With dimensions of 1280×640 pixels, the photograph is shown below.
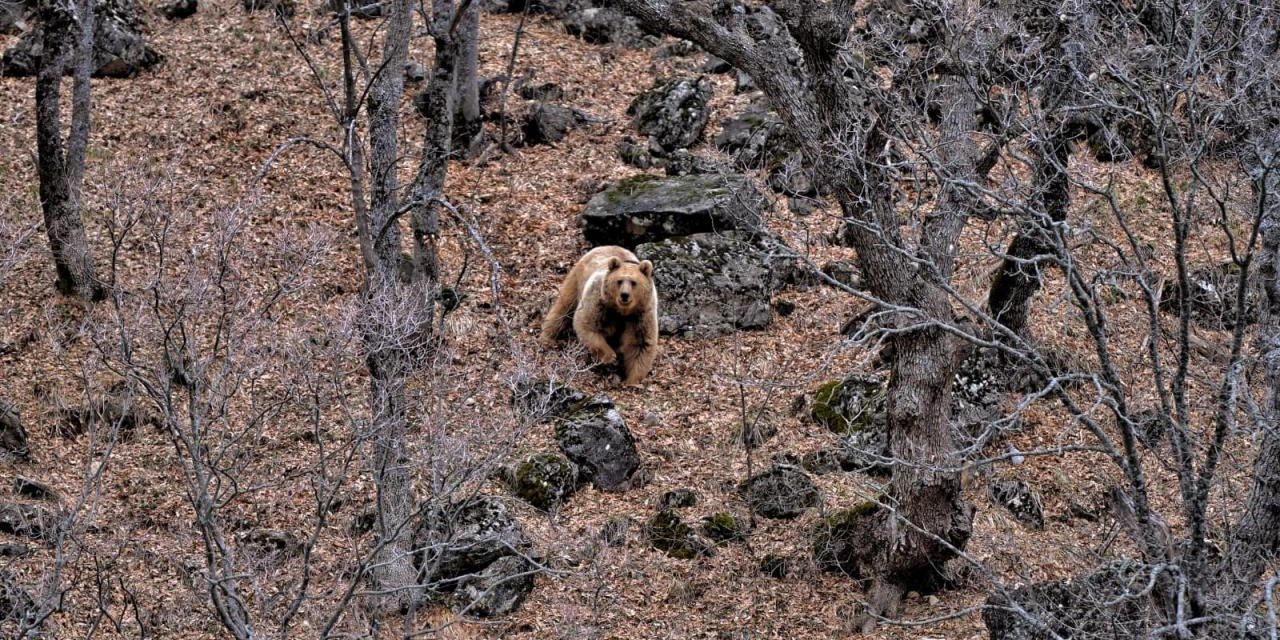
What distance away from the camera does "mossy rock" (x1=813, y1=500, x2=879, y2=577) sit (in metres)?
10.7

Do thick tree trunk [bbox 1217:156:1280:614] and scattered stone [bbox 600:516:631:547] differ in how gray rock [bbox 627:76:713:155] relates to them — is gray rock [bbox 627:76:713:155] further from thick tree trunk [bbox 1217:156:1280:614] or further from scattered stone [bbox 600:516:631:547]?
thick tree trunk [bbox 1217:156:1280:614]

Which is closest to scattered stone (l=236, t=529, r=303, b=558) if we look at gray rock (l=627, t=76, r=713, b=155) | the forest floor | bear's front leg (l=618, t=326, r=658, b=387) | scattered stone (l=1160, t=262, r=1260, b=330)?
the forest floor

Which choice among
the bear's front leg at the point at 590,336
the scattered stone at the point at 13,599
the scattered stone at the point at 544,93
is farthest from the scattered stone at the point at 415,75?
the scattered stone at the point at 13,599

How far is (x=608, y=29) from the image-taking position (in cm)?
1969

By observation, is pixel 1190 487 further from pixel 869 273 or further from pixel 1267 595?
pixel 869 273

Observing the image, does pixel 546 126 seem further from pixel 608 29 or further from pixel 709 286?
pixel 709 286

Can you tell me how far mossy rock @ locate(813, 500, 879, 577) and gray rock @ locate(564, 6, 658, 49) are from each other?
10.8m

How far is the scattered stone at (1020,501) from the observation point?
11.4 metres

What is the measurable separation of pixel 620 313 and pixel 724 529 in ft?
8.17


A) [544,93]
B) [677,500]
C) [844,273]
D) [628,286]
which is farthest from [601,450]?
[544,93]

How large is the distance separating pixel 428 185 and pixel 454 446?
327 cm

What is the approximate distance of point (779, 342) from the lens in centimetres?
1347

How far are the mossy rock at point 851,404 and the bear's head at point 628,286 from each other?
2.07 m

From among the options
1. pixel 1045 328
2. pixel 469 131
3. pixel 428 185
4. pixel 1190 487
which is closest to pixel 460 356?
pixel 428 185
